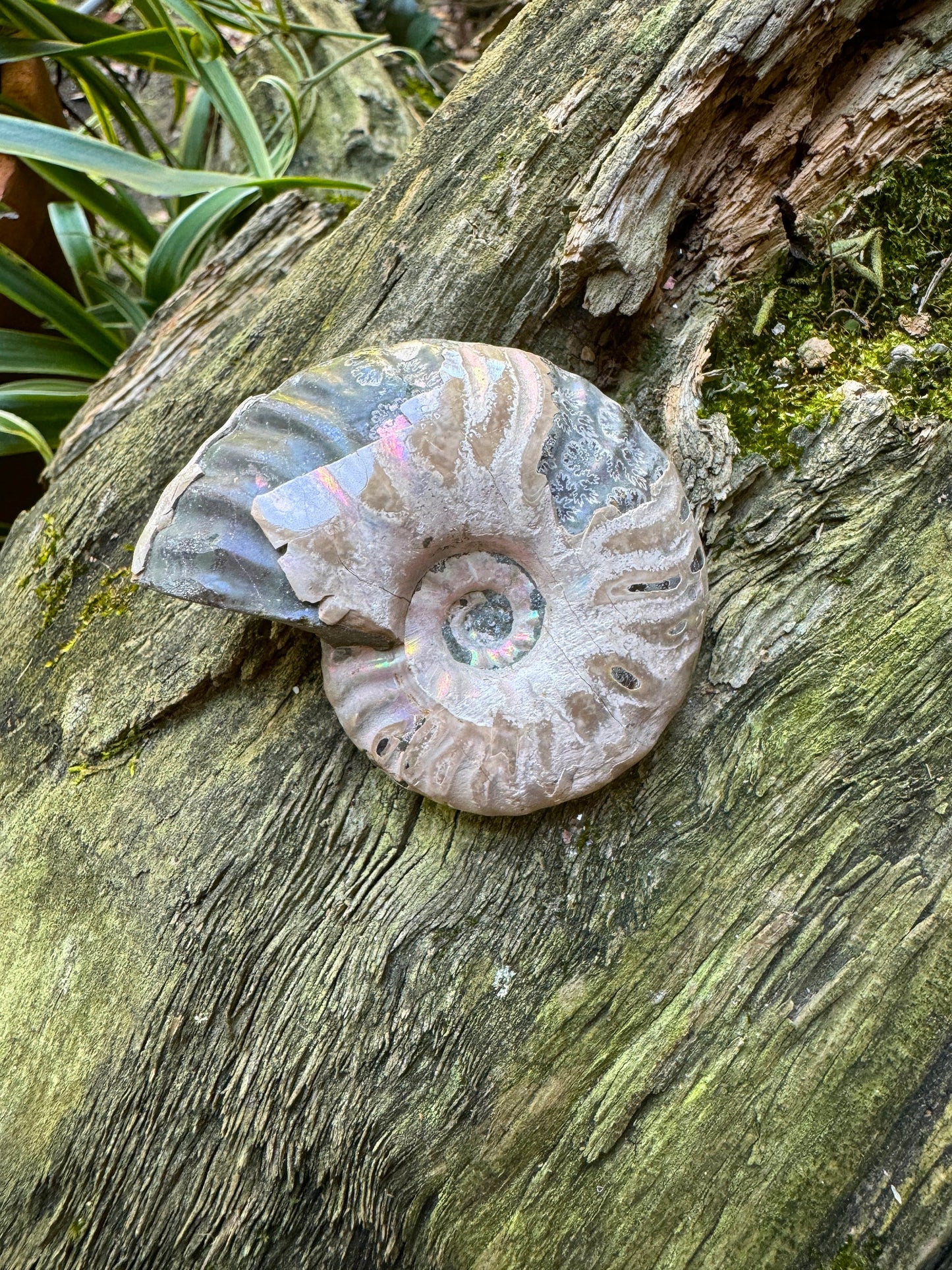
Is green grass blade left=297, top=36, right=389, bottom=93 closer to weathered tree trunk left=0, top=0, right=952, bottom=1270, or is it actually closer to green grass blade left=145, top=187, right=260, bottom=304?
green grass blade left=145, top=187, right=260, bottom=304

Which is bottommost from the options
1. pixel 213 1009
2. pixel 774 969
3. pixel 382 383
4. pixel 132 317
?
pixel 774 969

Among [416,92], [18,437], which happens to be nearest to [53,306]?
[18,437]

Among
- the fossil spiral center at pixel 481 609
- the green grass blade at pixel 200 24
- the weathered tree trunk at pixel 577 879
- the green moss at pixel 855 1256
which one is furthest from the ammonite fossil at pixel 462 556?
the green grass blade at pixel 200 24

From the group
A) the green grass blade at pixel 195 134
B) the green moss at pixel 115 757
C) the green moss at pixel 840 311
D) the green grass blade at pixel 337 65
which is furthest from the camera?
the green grass blade at pixel 195 134

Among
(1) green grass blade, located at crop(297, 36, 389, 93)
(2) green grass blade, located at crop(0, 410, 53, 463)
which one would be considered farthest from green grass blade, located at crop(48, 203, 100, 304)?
(1) green grass blade, located at crop(297, 36, 389, 93)

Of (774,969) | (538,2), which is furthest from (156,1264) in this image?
(538,2)

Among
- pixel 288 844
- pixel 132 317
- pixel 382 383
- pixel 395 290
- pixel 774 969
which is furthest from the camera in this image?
pixel 132 317

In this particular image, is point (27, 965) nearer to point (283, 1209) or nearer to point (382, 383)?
point (283, 1209)

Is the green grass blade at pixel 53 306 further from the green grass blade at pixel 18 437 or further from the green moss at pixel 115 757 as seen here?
→ the green moss at pixel 115 757
